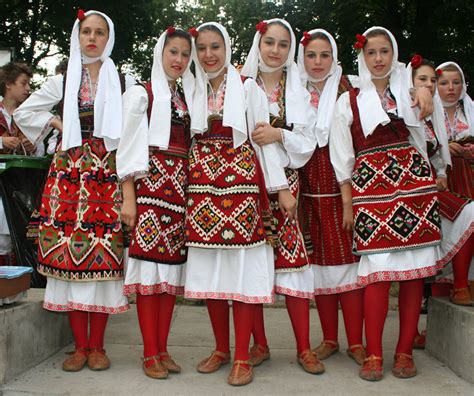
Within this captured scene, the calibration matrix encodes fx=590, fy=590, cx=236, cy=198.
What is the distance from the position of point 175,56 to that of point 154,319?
1.55m

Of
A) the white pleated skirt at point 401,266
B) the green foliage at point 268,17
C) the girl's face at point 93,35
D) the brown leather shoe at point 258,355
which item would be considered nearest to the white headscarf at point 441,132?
the white pleated skirt at point 401,266

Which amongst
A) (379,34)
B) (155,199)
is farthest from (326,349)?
(379,34)

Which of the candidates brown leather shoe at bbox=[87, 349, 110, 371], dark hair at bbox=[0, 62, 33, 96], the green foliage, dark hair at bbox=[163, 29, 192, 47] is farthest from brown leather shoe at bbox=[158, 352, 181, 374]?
the green foliage

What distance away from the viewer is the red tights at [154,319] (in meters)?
3.38

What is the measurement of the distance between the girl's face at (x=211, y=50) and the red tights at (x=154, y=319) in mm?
1390

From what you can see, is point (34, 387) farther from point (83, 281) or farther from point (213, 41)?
point (213, 41)

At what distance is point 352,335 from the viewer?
3.74m

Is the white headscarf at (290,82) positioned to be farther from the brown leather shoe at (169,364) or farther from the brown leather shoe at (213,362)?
the brown leather shoe at (169,364)

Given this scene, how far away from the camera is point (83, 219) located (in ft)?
11.3

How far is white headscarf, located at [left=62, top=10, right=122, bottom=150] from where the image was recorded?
3.43 meters

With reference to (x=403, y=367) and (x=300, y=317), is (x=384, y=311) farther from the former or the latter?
(x=300, y=317)

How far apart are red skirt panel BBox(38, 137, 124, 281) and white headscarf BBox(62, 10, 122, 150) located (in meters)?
0.09

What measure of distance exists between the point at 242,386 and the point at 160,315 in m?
0.63

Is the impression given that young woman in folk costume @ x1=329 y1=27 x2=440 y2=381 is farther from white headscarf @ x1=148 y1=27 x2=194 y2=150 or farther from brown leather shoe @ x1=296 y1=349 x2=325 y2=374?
white headscarf @ x1=148 y1=27 x2=194 y2=150
